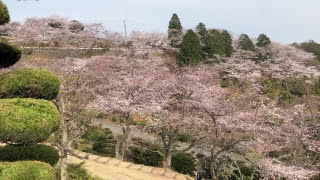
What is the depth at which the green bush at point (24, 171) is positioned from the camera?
22.5 ft

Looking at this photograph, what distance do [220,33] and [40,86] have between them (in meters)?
40.1

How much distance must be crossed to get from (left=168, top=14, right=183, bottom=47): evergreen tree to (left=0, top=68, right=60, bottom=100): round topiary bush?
36.8 m

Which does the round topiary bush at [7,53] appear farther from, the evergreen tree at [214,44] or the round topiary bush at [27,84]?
the evergreen tree at [214,44]

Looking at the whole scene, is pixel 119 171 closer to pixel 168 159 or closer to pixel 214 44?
pixel 168 159

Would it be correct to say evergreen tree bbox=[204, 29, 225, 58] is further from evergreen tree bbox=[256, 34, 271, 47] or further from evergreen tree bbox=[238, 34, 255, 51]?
evergreen tree bbox=[256, 34, 271, 47]

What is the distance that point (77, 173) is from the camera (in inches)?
562

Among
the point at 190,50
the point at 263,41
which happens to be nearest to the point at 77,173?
the point at 190,50

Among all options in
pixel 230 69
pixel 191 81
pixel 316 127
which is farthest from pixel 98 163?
pixel 230 69

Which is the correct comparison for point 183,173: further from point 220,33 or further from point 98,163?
point 220,33

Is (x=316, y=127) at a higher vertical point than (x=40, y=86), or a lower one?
lower

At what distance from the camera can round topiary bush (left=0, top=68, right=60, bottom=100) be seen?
7.48m

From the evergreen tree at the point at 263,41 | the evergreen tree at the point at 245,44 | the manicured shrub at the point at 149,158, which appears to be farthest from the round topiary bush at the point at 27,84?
the evergreen tree at the point at 263,41

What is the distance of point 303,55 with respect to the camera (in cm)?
4622

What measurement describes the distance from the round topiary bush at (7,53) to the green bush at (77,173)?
6599 millimetres
